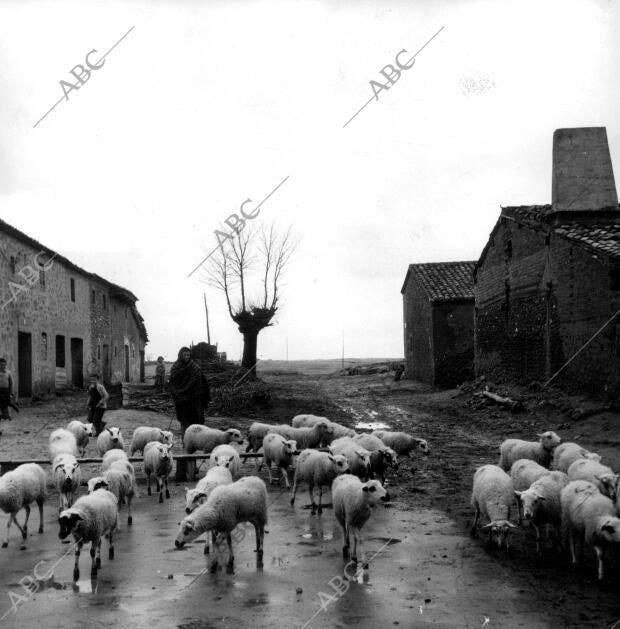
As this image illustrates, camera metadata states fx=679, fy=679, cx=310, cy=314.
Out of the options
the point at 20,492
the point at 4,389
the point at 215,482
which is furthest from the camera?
the point at 4,389

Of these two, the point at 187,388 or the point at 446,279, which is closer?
the point at 187,388

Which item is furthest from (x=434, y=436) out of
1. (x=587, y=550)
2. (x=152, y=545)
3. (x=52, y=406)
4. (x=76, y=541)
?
(x=52, y=406)

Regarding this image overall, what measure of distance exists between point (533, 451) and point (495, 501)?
10.8 ft

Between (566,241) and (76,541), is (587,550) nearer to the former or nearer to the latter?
(76,541)

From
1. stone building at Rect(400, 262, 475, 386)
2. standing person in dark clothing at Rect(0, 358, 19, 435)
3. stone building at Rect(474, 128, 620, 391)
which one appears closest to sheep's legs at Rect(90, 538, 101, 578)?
standing person in dark clothing at Rect(0, 358, 19, 435)

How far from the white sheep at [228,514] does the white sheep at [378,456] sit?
11.0ft

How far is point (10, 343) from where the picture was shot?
23062 mm

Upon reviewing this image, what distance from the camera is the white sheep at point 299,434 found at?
12773 millimetres

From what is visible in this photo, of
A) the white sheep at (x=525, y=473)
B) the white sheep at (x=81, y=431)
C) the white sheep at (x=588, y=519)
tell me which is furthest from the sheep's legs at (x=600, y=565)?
the white sheep at (x=81, y=431)

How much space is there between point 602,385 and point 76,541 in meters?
14.1

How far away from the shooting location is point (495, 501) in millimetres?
7828

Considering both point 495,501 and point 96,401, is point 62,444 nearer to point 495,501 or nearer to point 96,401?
point 96,401

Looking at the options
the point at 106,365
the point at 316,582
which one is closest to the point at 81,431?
the point at 316,582

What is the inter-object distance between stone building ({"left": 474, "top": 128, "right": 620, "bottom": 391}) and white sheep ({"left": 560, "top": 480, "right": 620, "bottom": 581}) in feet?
32.4
